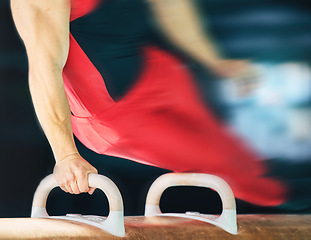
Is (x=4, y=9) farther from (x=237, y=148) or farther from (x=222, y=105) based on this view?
(x=237, y=148)

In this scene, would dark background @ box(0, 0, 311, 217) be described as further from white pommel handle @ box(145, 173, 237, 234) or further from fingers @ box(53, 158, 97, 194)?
fingers @ box(53, 158, 97, 194)

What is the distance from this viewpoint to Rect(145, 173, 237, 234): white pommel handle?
1878 millimetres

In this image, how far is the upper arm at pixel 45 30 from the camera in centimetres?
238

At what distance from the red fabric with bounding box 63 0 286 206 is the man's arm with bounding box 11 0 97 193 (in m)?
0.15

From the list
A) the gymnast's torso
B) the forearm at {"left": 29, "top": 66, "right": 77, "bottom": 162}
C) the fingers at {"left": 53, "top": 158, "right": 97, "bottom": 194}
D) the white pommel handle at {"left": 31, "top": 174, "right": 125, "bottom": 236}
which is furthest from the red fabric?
the white pommel handle at {"left": 31, "top": 174, "right": 125, "bottom": 236}

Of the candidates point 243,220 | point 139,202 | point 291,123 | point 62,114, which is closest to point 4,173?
point 62,114

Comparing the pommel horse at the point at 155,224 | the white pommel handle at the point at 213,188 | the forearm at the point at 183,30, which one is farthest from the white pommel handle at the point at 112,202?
the forearm at the point at 183,30

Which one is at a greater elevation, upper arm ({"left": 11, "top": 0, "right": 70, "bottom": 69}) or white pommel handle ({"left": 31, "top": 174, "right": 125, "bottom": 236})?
upper arm ({"left": 11, "top": 0, "right": 70, "bottom": 69})

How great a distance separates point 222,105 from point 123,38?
24.3 inches

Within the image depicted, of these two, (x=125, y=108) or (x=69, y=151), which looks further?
(x=125, y=108)

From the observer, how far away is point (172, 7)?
255cm

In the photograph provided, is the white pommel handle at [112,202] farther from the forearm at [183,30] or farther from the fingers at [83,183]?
the forearm at [183,30]

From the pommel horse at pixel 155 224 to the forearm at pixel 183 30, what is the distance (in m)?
0.73

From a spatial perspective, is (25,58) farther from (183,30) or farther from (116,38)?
(183,30)
